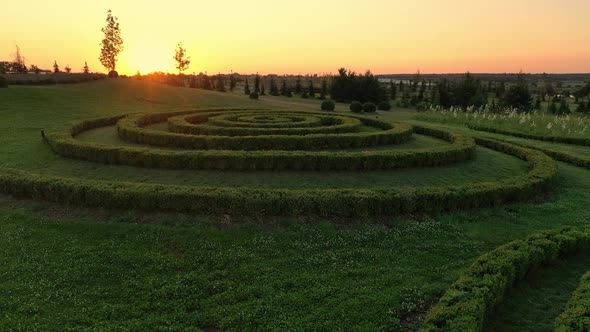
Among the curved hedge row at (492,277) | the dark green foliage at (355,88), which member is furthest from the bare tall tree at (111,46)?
the curved hedge row at (492,277)

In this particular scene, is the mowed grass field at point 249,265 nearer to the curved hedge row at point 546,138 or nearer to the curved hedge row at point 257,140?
the curved hedge row at point 257,140

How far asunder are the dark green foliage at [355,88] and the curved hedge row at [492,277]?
4513 centimetres

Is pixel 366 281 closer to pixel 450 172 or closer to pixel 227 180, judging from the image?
pixel 227 180

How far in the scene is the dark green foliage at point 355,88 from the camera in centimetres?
5338

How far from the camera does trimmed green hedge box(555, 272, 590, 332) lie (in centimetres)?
606

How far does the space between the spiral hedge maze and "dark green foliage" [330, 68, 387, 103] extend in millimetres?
31715

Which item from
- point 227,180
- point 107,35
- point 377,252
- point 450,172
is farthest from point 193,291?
point 107,35

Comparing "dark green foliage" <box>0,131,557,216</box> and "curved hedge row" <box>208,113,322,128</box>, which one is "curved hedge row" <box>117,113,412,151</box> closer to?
"curved hedge row" <box>208,113,322,128</box>

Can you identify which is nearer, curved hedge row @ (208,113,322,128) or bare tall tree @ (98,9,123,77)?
curved hedge row @ (208,113,322,128)

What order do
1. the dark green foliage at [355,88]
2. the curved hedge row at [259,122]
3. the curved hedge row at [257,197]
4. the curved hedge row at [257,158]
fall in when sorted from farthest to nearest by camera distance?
the dark green foliage at [355,88] → the curved hedge row at [259,122] → the curved hedge row at [257,158] → the curved hedge row at [257,197]

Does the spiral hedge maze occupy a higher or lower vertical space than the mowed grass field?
higher

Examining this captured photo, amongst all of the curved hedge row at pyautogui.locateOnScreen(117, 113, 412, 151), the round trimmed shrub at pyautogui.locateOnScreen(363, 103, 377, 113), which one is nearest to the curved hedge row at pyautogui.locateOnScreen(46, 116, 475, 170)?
the curved hedge row at pyautogui.locateOnScreen(117, 113, 412, 151)

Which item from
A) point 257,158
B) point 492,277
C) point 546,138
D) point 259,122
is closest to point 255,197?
point 257,158

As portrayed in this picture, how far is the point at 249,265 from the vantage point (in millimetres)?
7906
